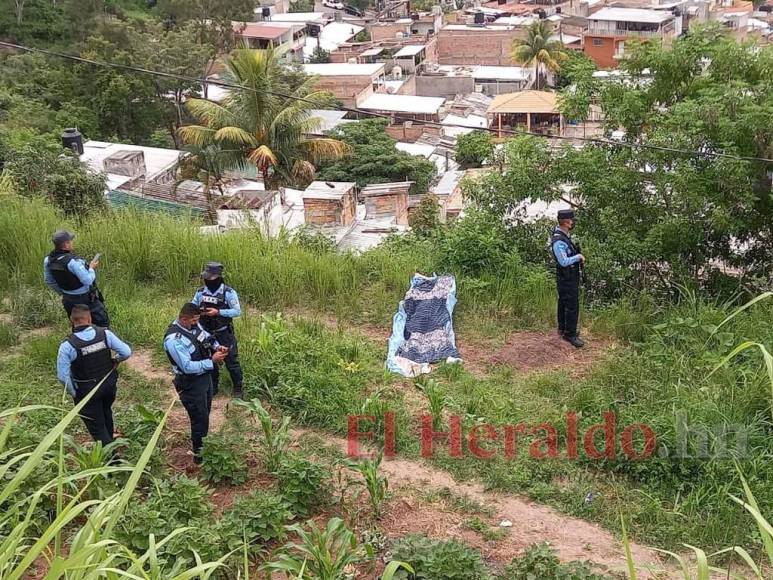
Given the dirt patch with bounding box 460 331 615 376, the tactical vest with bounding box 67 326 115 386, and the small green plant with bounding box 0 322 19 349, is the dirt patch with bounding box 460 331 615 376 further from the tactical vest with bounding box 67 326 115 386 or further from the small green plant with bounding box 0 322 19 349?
the small green plant with bounding box 0 322 19 349

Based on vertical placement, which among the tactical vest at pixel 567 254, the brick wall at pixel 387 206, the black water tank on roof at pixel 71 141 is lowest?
the brick wall at pixel 387 206

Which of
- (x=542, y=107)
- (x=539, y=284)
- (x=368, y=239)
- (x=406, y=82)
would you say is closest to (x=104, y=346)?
(x=539, y=284)

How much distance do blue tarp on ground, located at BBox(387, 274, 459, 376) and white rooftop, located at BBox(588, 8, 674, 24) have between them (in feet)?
130

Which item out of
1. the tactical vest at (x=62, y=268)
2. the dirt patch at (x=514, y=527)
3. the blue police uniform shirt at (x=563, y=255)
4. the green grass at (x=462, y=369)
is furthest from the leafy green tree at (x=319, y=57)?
the dirt patch at (x=514, y=527)

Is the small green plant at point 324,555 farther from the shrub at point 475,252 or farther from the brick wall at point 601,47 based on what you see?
the brick wall at point 601,47

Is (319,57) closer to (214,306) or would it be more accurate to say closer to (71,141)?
(71,141)

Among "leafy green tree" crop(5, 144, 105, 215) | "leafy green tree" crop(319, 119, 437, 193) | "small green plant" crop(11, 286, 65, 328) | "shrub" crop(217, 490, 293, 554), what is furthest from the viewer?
"leafy green tree" crop(319, 119, 437, 193)

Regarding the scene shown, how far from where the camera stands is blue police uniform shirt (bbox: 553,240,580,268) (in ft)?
23.2

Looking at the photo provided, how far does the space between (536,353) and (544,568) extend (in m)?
3.20

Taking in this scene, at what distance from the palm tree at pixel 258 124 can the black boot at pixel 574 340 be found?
40.8 feet

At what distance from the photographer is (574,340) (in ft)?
24.6

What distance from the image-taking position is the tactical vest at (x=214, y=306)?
6223 millimetres

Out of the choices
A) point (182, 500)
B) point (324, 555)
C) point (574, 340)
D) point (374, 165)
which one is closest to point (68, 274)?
point (182, 500)

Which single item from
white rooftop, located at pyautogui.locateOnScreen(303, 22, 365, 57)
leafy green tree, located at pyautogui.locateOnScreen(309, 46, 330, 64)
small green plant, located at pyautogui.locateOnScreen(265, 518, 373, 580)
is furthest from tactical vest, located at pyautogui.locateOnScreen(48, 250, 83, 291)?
white rooftop, located at pyautogui.locateOnScreen(303, 22, 365, 57)
